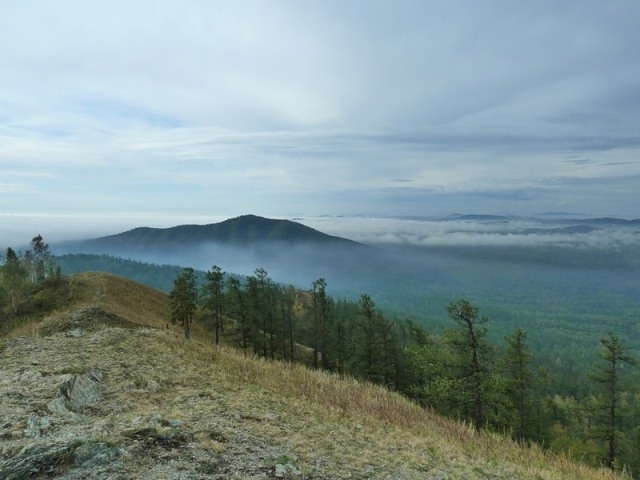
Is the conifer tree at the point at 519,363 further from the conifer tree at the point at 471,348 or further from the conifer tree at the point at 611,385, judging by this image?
the conifer tree at the point at 471,348

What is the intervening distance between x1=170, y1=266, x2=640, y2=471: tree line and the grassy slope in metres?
8.54

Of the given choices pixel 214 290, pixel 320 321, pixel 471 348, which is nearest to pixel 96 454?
pixel 471 348

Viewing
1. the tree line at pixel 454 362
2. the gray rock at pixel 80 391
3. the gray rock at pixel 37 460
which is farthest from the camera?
the tree line at pixel 454 362

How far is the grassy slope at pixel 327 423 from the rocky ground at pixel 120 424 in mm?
127

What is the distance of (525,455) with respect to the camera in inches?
A: 503

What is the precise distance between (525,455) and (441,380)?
14949 mm

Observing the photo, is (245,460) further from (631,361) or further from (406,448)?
(631,361)

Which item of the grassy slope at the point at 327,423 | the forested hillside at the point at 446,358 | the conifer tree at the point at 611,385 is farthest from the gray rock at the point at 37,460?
the conifer tree at the point at 611,385

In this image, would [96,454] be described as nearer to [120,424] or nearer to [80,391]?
[120,424]

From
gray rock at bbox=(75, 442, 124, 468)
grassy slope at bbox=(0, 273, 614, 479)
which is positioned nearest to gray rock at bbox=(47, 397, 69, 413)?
grassy slope at bbox=(0, 273, 614, 479)

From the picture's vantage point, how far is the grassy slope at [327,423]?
10.0 m

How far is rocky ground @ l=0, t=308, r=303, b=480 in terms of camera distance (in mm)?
7527

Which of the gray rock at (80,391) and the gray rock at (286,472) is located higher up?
the gray rock at (80,391)

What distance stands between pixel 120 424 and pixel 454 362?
24.3 metres
